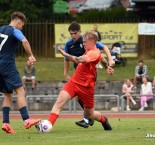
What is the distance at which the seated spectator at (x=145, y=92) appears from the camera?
27.5 metres

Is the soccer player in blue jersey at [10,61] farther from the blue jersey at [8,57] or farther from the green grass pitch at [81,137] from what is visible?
the green grass pitch at [81,137]

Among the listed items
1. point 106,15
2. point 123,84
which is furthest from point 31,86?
point 106,15

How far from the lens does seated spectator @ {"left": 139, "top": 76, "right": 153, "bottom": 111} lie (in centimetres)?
2747

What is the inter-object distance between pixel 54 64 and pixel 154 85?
7326 millimetres

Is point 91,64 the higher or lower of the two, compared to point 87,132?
higher

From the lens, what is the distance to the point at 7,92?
551 inches

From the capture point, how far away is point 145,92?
28.0 metres

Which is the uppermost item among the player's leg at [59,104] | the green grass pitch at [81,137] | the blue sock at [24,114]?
the player's leg at [59,104]

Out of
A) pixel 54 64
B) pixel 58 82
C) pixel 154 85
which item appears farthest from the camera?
pixel 54 64

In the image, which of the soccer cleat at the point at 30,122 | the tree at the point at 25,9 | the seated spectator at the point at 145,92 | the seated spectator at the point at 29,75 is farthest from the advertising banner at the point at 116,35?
the soccer cleat at the point at 30,122

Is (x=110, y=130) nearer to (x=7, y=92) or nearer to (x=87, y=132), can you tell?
(x=87, y=132)

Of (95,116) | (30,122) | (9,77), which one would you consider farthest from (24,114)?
(95,116)

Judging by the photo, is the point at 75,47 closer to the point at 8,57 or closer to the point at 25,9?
the point at 8,57

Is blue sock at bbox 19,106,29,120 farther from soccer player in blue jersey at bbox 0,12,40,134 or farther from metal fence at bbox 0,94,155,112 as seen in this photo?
metal fence at bbox 0,94,155,112
